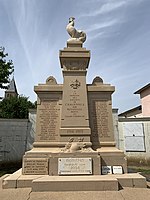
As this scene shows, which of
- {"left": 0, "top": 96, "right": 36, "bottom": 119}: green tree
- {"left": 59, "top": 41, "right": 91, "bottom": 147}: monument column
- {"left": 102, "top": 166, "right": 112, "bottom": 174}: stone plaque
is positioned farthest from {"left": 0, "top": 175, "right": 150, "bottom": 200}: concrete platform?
{"left": 0, "top": 96, "right": 36, "bottom": 119}: green tree

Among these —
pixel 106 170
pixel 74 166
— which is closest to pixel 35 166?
pixel 74 166

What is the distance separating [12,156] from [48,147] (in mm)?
9904

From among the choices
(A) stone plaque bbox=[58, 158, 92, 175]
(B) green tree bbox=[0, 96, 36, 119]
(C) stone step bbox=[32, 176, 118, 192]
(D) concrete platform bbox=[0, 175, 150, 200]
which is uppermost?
(B) green tree bbox=[0, 96, 36, 119]

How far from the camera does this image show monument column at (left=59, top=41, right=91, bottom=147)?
6539 millimetres

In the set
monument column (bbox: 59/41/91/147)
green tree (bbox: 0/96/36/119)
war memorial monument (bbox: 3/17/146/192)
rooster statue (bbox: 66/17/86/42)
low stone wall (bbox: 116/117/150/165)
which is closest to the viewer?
war memorial monument (bbox: 3/17/146/192)

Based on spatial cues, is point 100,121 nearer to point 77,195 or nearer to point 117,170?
point 117,170

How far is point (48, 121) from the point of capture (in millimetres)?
6816

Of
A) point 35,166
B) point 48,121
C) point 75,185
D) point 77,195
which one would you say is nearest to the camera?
point 77,195

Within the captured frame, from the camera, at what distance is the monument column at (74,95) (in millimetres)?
6539

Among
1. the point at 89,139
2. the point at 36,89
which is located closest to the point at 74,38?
the point at 36,89

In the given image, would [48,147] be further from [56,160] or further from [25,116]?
[25,116]

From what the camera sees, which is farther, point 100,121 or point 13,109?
point 13,109

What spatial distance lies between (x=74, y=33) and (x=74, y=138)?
4.88 metres

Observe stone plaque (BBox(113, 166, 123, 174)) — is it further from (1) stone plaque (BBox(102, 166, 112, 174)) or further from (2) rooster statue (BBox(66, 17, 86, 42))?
(2) rooster statue (BBox(66, 17, 86, 42))
